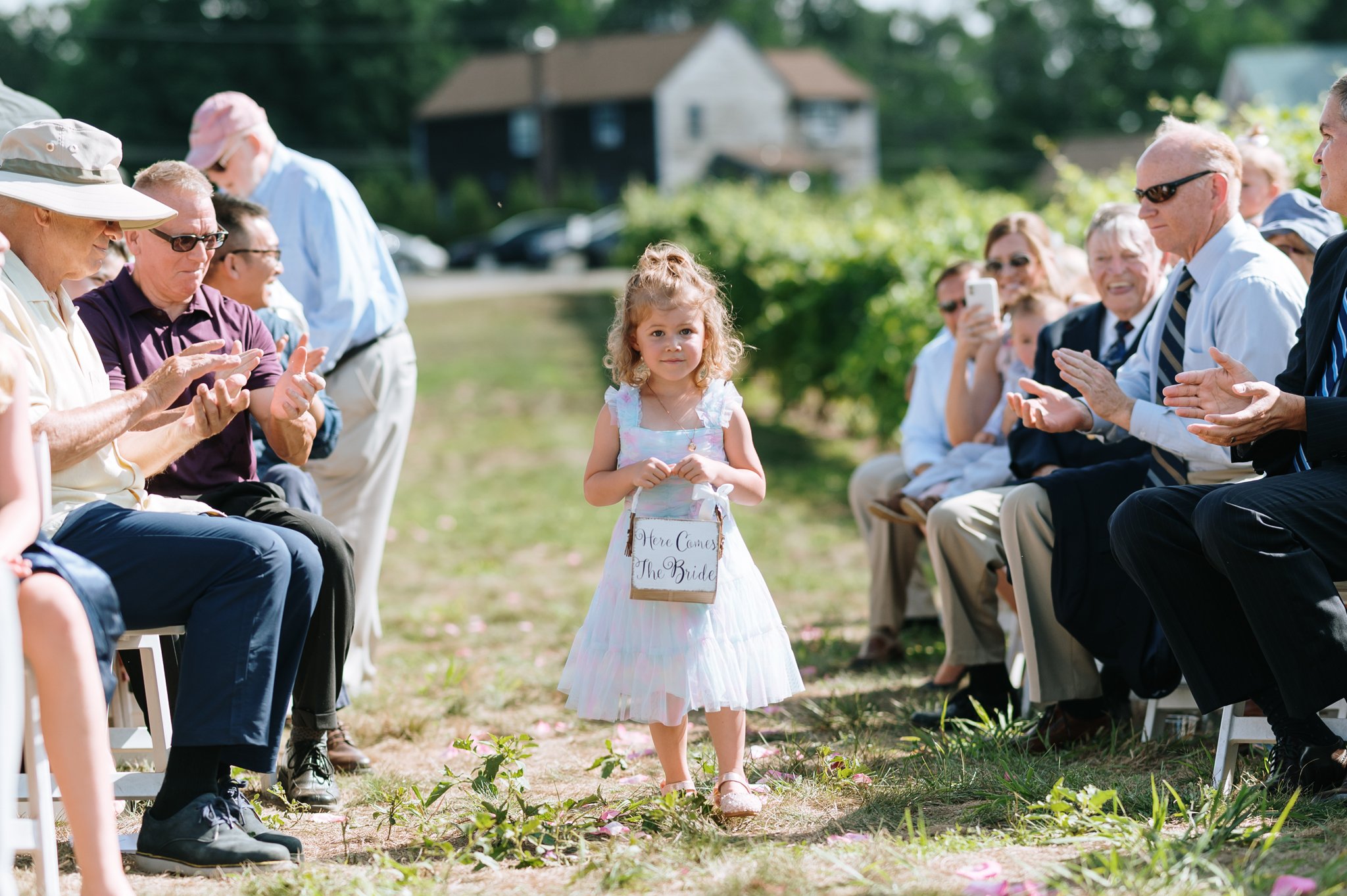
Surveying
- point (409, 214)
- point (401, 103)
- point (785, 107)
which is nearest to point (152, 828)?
point (409, 214)

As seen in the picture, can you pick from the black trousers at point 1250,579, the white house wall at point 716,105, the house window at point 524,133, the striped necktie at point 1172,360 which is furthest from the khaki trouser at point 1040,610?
the house window at point 524,133

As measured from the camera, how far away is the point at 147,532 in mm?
3559

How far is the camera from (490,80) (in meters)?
59.5

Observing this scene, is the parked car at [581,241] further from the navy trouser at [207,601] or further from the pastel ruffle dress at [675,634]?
the navy trouser at [207,601]

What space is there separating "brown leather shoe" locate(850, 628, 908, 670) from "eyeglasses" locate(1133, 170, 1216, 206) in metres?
2.40

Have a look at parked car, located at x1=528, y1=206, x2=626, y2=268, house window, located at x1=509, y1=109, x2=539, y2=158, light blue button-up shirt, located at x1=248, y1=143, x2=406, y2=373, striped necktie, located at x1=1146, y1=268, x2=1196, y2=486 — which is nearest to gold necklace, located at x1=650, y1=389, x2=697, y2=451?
striped necktie, located at x1=1146, y1=268, x2=1196, y2=486

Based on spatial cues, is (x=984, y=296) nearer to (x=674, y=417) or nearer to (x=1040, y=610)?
(x=1040, y=610)

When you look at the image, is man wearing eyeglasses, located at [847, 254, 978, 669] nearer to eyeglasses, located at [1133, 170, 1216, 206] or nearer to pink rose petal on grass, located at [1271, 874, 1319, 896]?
eyeglasses, located at [1133, 170, 1216, 206]

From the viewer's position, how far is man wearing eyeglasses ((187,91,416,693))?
5492mm

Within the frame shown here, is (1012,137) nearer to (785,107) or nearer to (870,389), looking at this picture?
(785,107)

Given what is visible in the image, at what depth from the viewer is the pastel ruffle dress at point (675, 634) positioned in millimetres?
3779

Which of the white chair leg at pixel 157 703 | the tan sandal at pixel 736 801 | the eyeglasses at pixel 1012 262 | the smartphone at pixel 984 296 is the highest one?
the eyeglasses at pixel 1012 262

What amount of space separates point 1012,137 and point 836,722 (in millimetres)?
67055

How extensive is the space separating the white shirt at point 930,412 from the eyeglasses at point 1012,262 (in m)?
0.45
